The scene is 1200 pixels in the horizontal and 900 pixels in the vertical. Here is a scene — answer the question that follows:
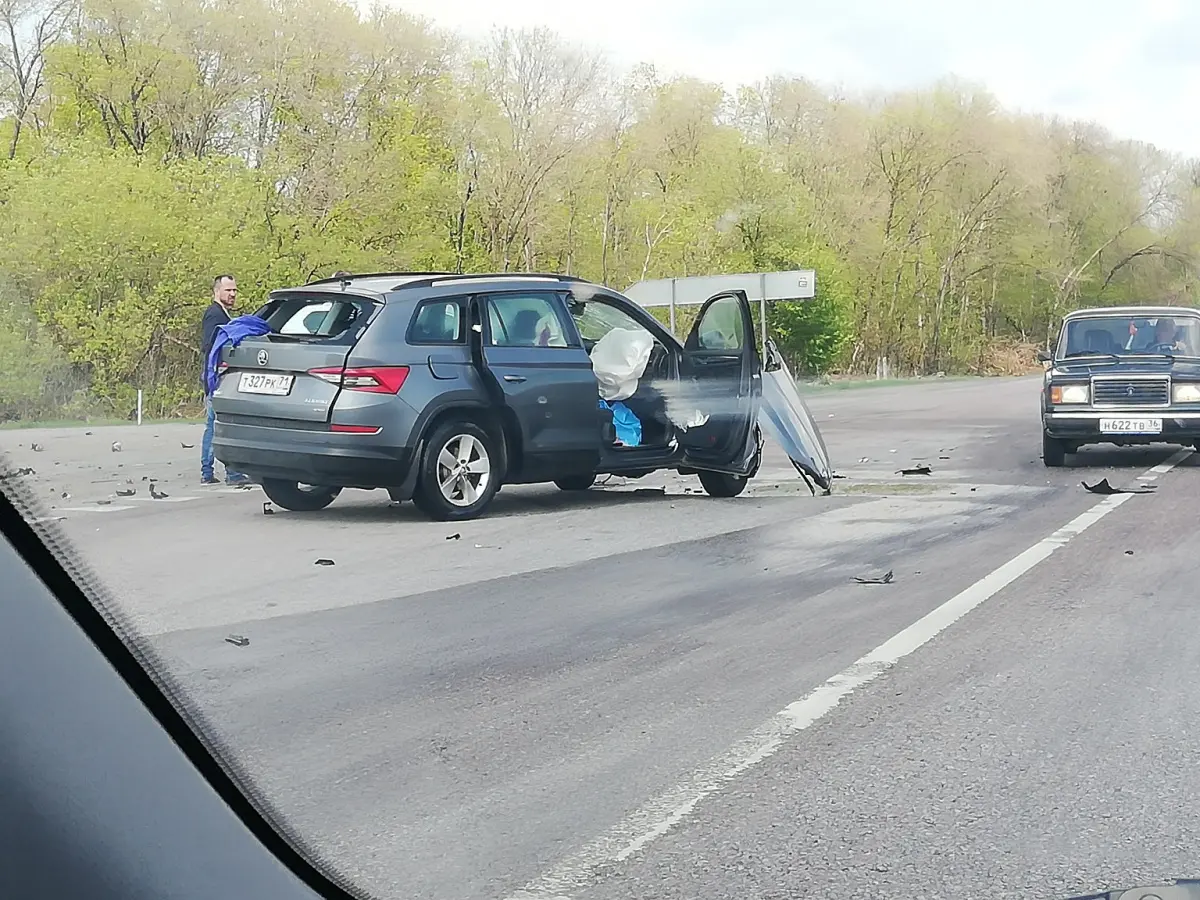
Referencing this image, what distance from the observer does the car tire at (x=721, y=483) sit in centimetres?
674

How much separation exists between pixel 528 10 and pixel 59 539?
3.07 feet

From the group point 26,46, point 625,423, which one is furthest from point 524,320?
point 625,423

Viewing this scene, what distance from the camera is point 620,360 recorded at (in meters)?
2.61

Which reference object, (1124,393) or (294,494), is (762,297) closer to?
(294,494)

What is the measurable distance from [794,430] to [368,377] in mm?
5383

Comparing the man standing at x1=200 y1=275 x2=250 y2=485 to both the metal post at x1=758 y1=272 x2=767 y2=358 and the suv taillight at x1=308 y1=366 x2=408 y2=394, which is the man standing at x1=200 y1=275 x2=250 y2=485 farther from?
the metal post at x1=758 y1=272 x2=767 y2=358

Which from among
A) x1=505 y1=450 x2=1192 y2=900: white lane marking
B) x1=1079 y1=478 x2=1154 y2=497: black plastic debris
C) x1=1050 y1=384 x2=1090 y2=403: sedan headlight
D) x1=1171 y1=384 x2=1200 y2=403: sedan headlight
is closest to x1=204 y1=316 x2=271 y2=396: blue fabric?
x1=505 y1=450 x2=1192 y2=900: white lane marking

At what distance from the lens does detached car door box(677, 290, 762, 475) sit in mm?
3144

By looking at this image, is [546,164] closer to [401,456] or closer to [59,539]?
[59,539]

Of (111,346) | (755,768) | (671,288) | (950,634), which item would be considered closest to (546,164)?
(671,288)

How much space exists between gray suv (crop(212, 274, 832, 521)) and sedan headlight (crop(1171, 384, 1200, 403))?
914 cm

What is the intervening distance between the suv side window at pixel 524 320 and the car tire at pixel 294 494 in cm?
37

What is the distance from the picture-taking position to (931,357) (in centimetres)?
265

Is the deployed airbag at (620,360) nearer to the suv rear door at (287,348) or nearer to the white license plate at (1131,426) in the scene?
the suv rear door at (287,348)
